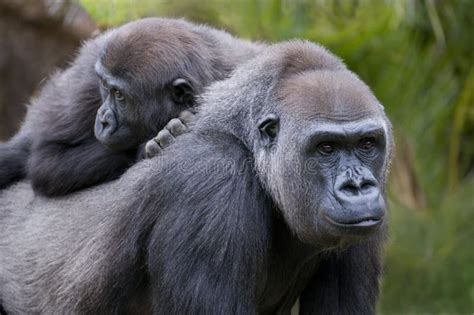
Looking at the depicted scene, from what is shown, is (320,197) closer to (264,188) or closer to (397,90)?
(264,188)

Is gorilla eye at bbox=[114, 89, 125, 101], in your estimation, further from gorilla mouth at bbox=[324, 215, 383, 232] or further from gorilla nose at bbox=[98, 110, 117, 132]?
gorilla mouth at bbox=[324, 215, 383, 232]

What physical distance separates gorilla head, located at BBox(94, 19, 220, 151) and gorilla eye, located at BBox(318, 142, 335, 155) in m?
1.23

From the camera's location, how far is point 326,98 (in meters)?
4.52

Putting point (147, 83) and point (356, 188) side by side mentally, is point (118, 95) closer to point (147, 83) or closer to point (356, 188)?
point (147, 83)

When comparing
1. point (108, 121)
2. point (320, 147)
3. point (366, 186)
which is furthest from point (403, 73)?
point (366, 186)

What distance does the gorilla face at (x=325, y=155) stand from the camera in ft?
14.4

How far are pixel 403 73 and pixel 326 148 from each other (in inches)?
196

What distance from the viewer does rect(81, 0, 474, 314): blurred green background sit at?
27.8 feet

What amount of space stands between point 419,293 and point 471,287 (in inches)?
21.3

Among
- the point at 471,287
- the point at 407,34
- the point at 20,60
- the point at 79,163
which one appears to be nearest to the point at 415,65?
the point at 407,34

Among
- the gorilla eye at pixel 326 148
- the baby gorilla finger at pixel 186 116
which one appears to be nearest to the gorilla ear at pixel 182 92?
the baby gorilla finger at pixel 186 116

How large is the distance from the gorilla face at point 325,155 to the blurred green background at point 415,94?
10.6ft

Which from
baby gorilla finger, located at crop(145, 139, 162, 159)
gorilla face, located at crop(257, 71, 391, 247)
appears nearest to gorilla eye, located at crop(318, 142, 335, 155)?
gorilla face, located at crop(257, 71, 391, 247)

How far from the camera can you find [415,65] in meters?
9.35
